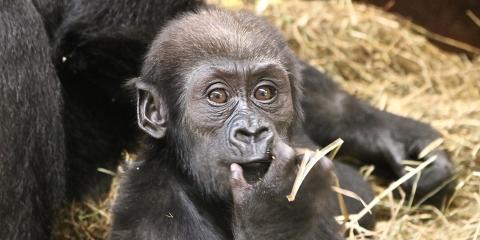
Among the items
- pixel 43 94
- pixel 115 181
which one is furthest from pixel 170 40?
pixel 115 181

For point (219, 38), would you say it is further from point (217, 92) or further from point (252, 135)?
point (252, 135)

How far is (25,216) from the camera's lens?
3.44 m

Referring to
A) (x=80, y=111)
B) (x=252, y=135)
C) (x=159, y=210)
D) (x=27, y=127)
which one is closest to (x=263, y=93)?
(x=252, y=135)

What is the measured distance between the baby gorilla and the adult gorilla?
36 cm

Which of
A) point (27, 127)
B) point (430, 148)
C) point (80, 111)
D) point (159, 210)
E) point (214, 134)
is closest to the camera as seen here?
point (214, 134)

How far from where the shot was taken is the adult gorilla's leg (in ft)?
11.0

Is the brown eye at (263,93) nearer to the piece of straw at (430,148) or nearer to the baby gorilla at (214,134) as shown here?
the baby gorilla at (214,134)

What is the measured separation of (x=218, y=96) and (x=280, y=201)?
1.64 ft

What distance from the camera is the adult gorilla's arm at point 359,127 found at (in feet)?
14.8

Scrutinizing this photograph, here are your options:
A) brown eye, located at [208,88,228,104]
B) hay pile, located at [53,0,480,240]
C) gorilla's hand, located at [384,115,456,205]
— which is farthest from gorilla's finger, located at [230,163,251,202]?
hay pile, located at [53,0,480,240]

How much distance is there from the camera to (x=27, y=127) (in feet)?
→ 11.3

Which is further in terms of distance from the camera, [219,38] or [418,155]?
[418,155]

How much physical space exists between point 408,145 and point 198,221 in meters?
1.58

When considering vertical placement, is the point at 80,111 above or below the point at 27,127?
below
